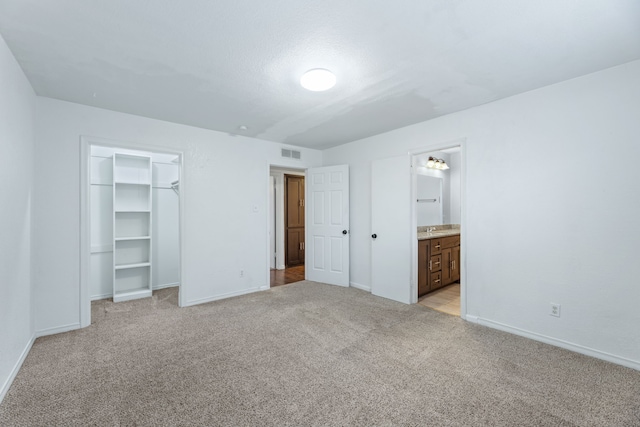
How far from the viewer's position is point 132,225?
4.25 meters

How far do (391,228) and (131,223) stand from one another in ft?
12.9

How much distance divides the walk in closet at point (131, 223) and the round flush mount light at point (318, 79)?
253 centimetres

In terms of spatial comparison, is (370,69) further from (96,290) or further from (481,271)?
(96,290)

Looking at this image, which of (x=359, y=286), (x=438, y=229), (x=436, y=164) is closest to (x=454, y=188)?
(x=436, y=164)

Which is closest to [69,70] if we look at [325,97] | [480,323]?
[325,97]

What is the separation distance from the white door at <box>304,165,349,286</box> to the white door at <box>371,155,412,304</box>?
1.89 feet

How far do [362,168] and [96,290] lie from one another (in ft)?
14.4

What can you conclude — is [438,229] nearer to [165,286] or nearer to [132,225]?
[165,286]

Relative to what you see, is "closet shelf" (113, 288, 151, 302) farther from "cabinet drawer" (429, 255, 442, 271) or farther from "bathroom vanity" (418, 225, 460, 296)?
"cabinet drawer" (429, 255, 442, 271)

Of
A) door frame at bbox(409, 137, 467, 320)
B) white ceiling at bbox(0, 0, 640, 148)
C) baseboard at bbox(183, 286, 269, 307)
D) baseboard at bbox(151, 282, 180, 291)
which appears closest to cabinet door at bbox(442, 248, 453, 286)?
door frame at bbox(409, 137, 467, 320)

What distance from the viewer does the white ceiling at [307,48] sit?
164 centimetres

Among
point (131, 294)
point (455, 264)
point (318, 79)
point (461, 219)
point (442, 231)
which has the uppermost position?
point (318, 79)

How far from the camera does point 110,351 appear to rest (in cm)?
250

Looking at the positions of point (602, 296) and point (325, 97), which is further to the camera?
point (325, 97)
